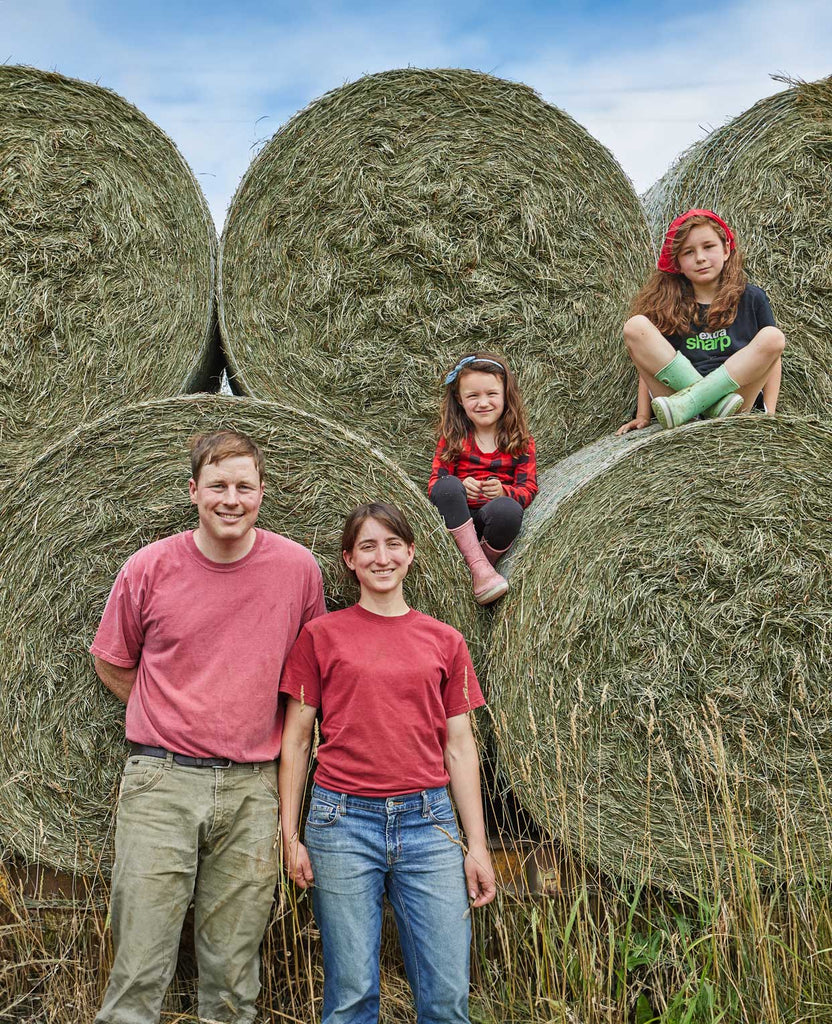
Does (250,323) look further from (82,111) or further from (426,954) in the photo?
(426,954)

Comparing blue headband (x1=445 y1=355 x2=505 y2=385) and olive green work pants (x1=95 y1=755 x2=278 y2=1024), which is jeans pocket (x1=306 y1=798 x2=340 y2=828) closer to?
olive green work pants (x1=95 y1=755 x2=278 y2=1024)

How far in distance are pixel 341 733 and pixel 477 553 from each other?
0.77m

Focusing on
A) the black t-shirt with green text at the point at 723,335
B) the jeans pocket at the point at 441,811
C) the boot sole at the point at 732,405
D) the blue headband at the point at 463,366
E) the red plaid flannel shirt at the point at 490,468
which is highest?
the black t-shirt with green text at the point at 723,335

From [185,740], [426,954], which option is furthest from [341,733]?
[426,954]

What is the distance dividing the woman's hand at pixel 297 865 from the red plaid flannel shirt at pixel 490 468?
1282 mm

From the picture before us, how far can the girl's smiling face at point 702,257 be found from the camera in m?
3.45

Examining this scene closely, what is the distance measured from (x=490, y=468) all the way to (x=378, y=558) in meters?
0.77

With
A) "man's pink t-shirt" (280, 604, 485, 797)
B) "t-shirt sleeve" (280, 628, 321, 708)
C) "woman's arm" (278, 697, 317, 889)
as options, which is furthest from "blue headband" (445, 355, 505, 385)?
"woman's arm" (278, 697, 317, 889)

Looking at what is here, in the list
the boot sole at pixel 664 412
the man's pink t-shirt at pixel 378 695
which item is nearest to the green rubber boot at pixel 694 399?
the boot sole at pixel 664 412

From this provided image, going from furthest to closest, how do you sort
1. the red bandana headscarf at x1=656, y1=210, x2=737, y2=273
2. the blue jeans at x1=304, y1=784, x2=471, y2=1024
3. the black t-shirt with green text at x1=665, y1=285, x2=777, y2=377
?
the red bandana headscarf at x1=656, y1=210, x2=737, y2=273
the black t-shirt with green text at x1=665, y1=285, x2=777, y2=377
the blue jeans at x1=304, y1=784, x2=471, y2=1024

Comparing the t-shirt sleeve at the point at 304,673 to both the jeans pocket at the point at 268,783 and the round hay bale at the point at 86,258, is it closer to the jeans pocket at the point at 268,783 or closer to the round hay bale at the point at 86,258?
the jeans pocket at the point at 268,783

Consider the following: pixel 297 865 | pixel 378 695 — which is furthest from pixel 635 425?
→ pixel 297 865

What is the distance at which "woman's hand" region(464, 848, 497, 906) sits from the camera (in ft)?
8.46

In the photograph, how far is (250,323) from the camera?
3434 mm
